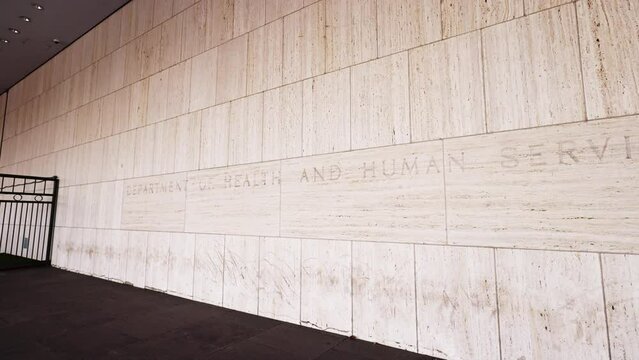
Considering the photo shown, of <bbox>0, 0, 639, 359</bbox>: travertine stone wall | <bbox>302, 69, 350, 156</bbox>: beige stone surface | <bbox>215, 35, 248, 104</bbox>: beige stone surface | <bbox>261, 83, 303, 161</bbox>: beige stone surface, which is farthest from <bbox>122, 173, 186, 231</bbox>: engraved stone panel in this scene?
<bbox>302, 69, 350, 156</bbox>: beige stone surface

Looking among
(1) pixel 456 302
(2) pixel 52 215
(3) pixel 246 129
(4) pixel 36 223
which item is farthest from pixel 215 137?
(4) pixel 36 223

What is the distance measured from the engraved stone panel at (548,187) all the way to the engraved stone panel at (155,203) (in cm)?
311

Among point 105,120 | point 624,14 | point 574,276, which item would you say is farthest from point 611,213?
point 105,120

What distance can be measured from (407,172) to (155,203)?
3322 millimetres

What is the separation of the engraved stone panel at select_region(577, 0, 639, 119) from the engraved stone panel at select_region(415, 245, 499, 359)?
107 cm

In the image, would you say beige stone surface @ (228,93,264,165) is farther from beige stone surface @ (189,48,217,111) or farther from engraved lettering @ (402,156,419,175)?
engraved lettering @ (402,156,419,175)

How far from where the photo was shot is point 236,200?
3.51 m

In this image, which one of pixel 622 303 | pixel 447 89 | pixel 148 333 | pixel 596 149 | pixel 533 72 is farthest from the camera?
pixel 148 333

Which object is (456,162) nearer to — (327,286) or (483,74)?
(483,74)

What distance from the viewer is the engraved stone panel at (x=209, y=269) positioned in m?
3.56

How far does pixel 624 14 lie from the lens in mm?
1934

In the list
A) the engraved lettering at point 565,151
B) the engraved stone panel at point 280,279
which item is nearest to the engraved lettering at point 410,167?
the engraved lettering at point 565,151

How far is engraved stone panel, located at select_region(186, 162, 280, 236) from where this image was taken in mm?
3246

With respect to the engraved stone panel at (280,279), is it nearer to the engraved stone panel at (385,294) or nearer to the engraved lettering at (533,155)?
the engraved stone panel at (385,294)
